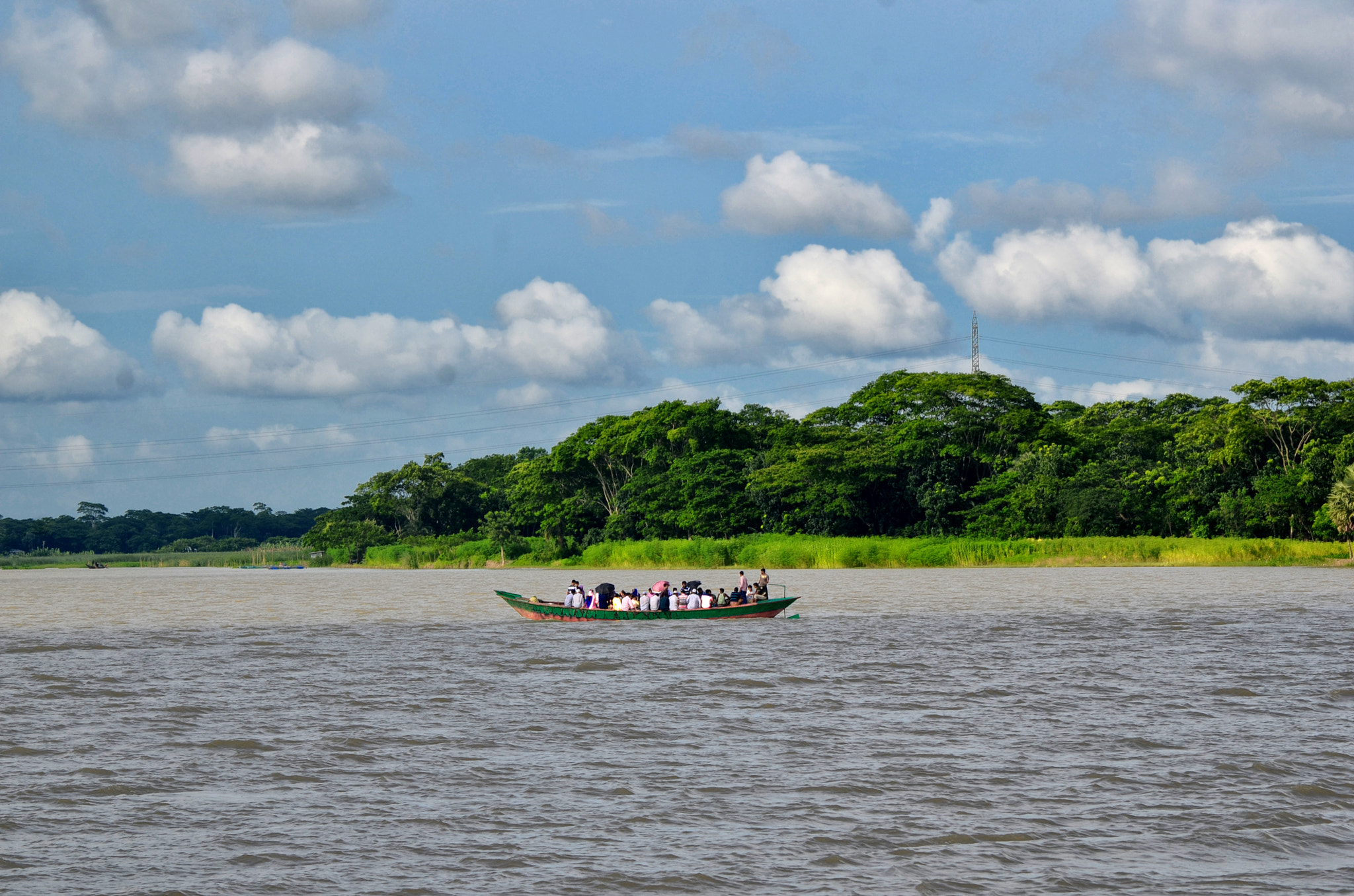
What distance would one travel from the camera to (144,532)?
175 metres

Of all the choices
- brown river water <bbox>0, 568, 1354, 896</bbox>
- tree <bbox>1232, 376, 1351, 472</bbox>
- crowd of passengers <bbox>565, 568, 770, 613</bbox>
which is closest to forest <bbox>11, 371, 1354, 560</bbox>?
tree <bbox>1232, 376, 1351, 472</bbox>

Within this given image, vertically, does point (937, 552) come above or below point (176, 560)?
above

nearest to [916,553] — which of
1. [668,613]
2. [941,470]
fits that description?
[941,470]

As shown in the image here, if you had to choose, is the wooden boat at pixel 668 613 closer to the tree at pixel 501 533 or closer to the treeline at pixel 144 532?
the tree at pixel 501 533

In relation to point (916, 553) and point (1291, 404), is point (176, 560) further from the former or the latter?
point (1291, 404)

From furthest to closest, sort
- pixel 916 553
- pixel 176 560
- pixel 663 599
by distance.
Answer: pixel 176 560 < pixel 916 553 < pixel 663 599

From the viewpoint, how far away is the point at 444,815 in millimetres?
11195

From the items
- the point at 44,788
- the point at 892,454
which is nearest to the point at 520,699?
the point at 44,788

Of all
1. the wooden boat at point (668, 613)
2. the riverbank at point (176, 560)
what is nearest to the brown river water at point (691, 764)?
the wooden boat at point (668, 613)

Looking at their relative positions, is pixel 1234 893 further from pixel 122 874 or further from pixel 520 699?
pixel 520 699

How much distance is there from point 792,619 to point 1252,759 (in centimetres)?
2192

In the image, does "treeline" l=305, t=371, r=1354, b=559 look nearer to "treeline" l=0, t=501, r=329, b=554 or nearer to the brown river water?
the brown river water

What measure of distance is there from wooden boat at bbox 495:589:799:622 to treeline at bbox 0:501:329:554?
132 meters

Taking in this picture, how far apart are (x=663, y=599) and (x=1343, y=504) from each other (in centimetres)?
4046
